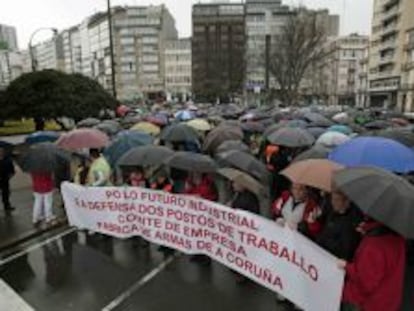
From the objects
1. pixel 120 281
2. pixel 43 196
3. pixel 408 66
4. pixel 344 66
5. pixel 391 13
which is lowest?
pixel 120 281

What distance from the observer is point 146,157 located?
712cm

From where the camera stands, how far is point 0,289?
629cm

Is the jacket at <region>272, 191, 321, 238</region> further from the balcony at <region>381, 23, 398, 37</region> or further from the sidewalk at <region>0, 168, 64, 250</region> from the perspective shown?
the balcony at <region>381, 23, 398, 37</region>

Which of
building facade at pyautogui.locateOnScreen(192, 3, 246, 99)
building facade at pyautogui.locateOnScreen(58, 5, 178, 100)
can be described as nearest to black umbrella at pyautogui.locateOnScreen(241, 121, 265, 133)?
building facade at pyautogui.locateOnScreen(192, 3, 246, 99)

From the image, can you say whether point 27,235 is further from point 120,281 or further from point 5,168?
point 120,281

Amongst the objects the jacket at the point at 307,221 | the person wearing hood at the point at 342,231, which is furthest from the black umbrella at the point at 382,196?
the jacket at the point at 307,221

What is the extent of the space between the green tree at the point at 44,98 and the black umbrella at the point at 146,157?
1207 cm

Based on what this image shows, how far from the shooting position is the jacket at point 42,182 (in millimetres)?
8398

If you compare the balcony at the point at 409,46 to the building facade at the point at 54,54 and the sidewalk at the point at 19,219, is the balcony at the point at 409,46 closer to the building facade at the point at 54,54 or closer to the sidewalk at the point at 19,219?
the sidewalk at the point at 19,219

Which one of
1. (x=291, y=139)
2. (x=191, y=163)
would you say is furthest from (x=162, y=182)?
(x=291, y=139)

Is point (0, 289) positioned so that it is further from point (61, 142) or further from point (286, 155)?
point (286, 155)

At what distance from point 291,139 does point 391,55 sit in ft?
260

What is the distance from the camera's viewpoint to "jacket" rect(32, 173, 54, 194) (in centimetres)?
840

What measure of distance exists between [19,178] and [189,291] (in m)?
9.76
